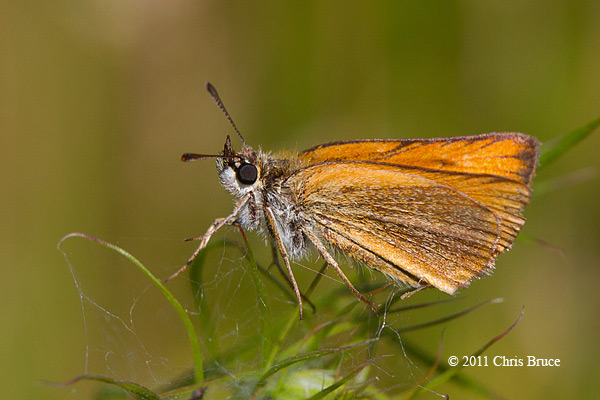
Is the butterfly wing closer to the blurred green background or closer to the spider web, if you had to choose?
the spider web

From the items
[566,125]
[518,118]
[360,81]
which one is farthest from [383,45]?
[566,125]

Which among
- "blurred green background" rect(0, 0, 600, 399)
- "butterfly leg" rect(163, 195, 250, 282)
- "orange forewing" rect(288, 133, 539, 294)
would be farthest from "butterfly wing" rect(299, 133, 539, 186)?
"blurred green background" rect(0, 0, 600, 399)

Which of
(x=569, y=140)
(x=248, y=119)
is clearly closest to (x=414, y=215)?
(x=569, y=140)

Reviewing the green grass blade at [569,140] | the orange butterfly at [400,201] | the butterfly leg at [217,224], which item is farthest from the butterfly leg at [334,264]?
the green grass blade at [569,140]

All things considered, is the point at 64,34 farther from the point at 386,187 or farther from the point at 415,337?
the point at 415,337

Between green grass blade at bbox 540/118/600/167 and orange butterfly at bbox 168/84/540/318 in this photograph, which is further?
orange butterfly at bbox 168/84/540/318

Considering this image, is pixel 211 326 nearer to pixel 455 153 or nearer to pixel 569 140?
pixel 455 153
